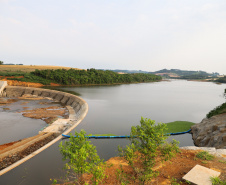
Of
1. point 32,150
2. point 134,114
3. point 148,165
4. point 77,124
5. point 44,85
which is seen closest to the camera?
point 148,165

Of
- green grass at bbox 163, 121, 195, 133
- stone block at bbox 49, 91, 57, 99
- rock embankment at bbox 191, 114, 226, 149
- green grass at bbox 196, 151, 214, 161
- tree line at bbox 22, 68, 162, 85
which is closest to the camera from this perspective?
green grass at bbox 196, 151, 214, 161

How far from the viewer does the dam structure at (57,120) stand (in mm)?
15683

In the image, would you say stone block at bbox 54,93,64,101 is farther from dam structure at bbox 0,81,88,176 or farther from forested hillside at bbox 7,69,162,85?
forested hillside at bbox 7,69,162,85

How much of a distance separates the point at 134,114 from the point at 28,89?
44645 millimetres

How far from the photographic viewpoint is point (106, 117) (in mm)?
30453

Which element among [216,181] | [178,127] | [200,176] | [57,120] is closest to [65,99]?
[57,120]

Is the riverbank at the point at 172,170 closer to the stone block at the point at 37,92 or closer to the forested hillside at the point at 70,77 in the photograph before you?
the stone block at the point at 37,92

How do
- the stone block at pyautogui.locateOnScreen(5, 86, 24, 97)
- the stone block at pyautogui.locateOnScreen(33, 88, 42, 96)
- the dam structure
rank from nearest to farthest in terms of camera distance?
1. the dam structure
2. the stone block at pyautogui.locateOnScreen(33, 88, 42, 96)
3. the stone block at pyautogui.locateOnScreen(5, 86, 24, 97)

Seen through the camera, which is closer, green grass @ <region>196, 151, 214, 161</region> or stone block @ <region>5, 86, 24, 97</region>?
green grass @ <region>196, 151, 214, 161</region>

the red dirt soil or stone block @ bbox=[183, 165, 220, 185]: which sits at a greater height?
stone block @ bbox=[183, 165, 220, 185]

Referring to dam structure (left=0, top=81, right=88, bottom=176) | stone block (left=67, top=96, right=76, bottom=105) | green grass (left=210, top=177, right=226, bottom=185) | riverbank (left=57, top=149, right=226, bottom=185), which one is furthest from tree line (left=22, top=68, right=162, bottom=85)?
green grass (left=210, top=177, right=226, bottom=185)

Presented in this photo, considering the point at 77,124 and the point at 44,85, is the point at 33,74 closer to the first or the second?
the point at 44,85

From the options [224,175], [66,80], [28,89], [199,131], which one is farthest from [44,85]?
[224,175]

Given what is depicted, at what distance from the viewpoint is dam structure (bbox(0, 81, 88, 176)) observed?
15.7 metres
